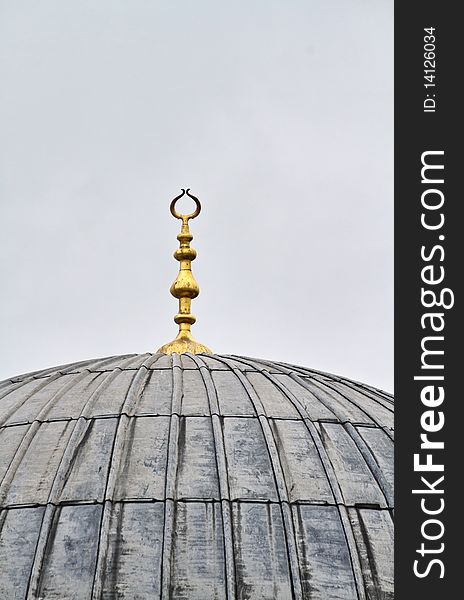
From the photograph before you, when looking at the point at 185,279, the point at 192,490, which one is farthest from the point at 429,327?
the point at 185,279

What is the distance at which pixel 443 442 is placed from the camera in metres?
16.8

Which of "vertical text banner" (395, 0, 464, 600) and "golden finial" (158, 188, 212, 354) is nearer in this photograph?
"vertical text banner" (395, 0, 464, 600)

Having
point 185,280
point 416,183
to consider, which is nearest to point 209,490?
point 416,183

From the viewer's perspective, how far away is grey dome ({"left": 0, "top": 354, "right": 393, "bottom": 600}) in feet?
55.2

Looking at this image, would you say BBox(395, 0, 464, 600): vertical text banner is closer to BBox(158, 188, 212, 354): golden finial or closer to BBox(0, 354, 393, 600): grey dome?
BBox(0, 354, 393, 600): grey dome

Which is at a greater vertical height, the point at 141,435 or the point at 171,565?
the point at 141,435

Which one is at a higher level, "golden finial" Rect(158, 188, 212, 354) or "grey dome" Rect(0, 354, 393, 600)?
"golden finial" Rect(158, 188, 212, 354)

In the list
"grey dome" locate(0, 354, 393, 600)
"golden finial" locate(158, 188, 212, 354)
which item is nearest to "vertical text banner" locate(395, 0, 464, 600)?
"grey dome" locate(0, 354, 393, 600)

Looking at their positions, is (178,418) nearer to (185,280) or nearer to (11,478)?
(11,478)

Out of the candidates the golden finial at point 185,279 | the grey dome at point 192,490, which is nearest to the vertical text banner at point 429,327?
the grey dome at point 192,490

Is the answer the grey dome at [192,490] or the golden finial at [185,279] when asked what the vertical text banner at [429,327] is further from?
the golden finial at [185,279]

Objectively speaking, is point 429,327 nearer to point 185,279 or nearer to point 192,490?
point 192,490

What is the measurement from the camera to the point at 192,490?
17.8 metres

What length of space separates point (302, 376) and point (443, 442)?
16.8 feet
